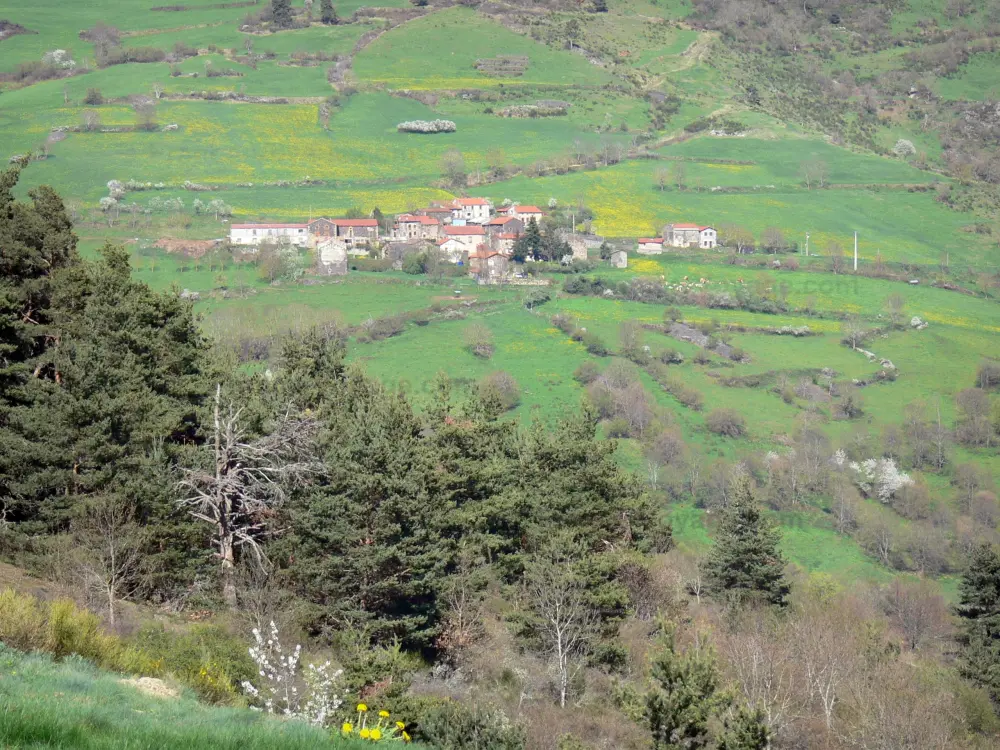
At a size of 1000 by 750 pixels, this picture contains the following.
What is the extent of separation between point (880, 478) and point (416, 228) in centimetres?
4977

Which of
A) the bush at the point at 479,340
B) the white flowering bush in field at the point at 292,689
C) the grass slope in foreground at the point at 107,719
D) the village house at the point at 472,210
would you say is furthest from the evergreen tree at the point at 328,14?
the grass slope in foreground at the point at 107,719

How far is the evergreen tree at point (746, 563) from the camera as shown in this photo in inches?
1299

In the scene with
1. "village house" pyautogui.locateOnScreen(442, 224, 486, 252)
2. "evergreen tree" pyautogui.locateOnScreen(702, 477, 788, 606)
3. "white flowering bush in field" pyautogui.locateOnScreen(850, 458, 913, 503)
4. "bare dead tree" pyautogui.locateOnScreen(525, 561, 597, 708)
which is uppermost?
"bare dead tree" pyautogui.locateOnScreen(525, 561, 597, 708)

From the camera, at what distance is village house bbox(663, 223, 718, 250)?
10369cm

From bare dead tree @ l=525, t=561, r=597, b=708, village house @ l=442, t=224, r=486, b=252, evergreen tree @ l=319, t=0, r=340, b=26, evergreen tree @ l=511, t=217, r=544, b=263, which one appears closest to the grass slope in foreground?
bare dead tree @ l=525, t=561, r=597, b=708

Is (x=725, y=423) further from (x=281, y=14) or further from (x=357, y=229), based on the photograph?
(x=281, y=14)

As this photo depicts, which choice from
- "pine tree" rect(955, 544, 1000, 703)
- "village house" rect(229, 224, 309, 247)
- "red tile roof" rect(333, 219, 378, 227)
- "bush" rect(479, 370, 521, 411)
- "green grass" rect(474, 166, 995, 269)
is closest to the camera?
"pine tree" rect(955, 544, 1000, 703)

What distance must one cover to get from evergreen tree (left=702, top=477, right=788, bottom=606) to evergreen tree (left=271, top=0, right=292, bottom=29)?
141 meters

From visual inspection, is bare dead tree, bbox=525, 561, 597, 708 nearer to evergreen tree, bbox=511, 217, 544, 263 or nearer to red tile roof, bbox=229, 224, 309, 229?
evergreen tree, bbox=511, 217, 544, 263

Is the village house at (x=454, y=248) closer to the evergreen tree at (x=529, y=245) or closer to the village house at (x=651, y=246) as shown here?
the evergreen tree at (x=529, y=245)

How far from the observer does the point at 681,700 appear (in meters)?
19.3

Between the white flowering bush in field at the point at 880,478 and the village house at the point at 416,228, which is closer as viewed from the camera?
the white flowering bush in field at the point at 880,478

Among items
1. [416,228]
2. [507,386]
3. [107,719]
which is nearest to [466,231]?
[416,228]

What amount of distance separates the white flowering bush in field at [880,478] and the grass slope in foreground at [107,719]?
2387 inches
